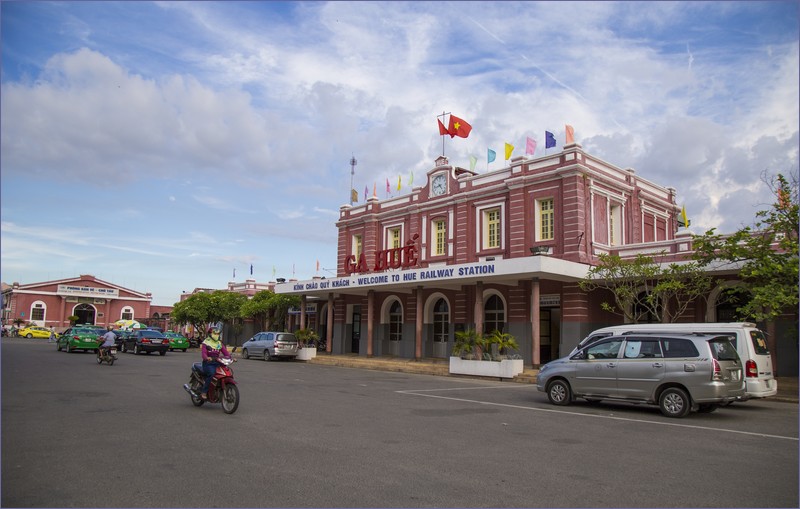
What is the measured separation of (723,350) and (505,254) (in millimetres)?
15717

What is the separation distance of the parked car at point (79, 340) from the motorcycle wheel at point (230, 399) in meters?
23.9

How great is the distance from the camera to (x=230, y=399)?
11.2 metres

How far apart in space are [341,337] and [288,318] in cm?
724

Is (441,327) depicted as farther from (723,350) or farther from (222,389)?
(222,389)

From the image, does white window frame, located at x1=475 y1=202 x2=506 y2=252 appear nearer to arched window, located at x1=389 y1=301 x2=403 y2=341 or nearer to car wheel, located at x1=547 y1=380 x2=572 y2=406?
arched window, located at x1=389 y1=301 x2=403 y2=341

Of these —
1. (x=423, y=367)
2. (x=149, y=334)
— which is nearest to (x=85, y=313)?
(x=149, y=334)

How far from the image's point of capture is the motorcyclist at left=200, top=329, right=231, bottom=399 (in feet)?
37.7

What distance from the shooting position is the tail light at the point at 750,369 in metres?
13.5

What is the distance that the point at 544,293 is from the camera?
85.0 ft

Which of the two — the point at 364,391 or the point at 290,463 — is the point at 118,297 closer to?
the point at 364,391

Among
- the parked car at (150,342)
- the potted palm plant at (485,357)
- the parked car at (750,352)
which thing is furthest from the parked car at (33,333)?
the parked car at (750,352)

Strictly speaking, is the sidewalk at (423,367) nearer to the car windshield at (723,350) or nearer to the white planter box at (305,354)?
the white planter box at (305,354)

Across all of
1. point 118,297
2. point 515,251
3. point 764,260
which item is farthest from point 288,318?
point 118,297

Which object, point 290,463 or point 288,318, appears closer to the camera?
point 290,463
